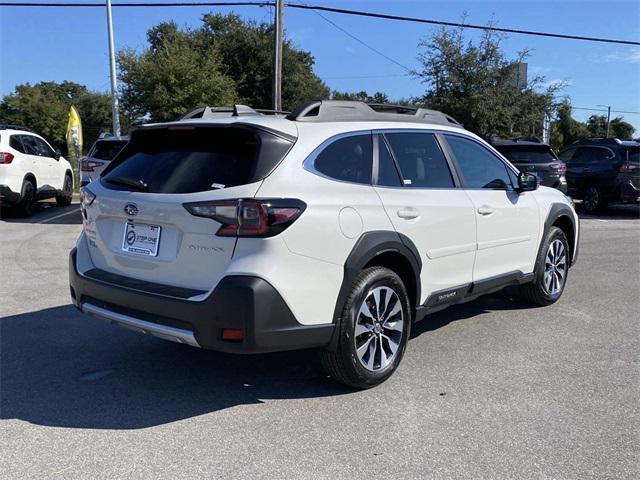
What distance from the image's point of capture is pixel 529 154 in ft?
45.9

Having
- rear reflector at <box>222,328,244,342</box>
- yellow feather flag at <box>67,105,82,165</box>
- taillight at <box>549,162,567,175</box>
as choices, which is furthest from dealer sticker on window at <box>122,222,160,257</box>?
yellow feather flag at <box>67,105,82,165</box>

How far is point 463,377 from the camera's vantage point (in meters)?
4.26

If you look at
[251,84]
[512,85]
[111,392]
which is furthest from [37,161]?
[251,84]

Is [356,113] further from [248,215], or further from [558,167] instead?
[558,167]

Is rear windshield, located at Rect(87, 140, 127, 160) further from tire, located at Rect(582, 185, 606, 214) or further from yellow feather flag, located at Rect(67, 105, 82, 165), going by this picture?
tire, located at Rect(582, 185, 606, 214)

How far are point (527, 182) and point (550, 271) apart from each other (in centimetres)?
109

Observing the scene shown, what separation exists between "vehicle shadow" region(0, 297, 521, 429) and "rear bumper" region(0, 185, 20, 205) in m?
8.03

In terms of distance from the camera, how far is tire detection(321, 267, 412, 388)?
3.78 metres

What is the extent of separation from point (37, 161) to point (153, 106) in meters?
12.3

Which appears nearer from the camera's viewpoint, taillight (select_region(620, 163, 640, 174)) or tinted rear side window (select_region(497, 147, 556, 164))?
tinted rear side window (select_region(497, 147, 556, 164))

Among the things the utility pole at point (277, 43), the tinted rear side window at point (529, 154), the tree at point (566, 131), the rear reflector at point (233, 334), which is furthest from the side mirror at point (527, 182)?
the tree at point (566, 131)

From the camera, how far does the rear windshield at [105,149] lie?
41.8 ft

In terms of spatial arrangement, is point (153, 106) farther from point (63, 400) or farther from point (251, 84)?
point (63, 400)

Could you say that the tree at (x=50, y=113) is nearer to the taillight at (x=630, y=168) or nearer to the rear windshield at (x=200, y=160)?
the taillight at (x=630, y=168)
